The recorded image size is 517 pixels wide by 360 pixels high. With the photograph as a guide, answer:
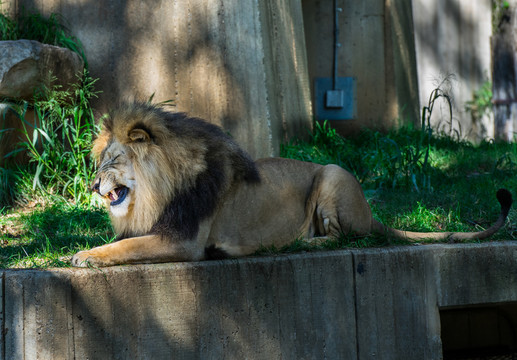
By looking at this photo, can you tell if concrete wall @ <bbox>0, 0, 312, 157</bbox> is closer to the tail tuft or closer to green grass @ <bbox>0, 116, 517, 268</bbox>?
green grass @ <bbox>0, 116, 517, 268</bbox>

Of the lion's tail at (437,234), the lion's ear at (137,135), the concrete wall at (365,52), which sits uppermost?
the concrete wall at (365,52)

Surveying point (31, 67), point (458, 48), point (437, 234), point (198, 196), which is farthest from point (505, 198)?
point (458, 48)

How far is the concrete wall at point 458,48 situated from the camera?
10633mm

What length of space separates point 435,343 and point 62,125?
11.9ft

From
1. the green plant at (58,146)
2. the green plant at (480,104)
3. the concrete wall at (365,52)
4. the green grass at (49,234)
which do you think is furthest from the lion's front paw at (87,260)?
the green plant at (480,104)

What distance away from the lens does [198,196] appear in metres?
4.17

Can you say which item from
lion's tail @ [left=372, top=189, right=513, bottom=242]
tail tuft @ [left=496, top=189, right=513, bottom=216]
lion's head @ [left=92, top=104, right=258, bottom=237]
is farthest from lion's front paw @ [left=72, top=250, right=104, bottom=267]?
tail tuft @ [left=496, top=189, right=513, bottom=216]

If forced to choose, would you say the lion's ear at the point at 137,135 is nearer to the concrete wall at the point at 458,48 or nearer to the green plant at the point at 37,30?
the green plant at the point at 37,30

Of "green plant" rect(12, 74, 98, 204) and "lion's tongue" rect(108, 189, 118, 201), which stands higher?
"green plant" rect(12, 74, 98, 204)

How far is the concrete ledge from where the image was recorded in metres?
3.70

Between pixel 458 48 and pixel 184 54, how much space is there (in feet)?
19.4

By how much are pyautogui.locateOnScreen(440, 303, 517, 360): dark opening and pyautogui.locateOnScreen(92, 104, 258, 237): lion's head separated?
3.15 metres

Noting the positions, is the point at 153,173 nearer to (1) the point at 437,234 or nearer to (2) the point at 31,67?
(1) the point at 437,234

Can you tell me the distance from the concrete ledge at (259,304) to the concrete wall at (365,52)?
4399 mm
